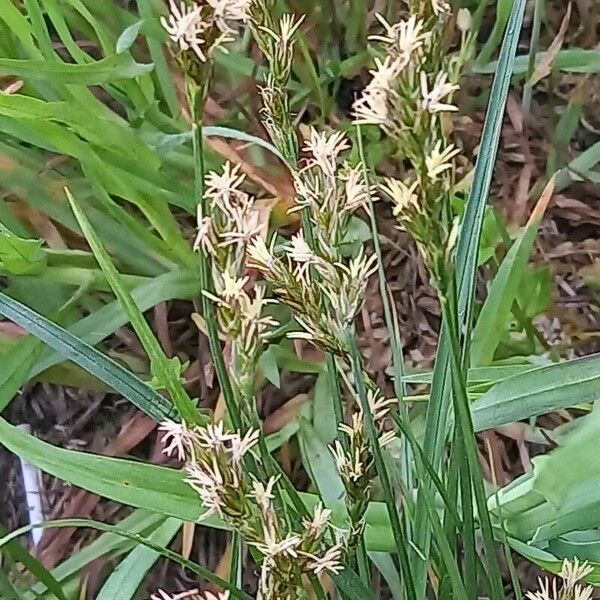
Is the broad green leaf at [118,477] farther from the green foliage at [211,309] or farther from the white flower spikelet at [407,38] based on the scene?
the white flower spikelet at [407,38]

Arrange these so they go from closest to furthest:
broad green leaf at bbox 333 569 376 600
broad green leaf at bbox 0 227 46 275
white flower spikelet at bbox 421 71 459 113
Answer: white flower spikelet at bbox 421 71 459 113
broad green leaf at bbox 333 569 376 600
broad green leaf at bbox 0 227 46 275

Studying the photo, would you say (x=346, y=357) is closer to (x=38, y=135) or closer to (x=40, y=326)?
(x=40, y=326)

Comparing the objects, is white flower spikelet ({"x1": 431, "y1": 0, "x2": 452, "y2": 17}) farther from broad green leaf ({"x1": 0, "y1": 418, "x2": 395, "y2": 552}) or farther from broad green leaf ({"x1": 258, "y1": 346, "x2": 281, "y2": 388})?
broad green leaf ({"x1": 258, "y1": 346, "x2": 281, "y2": 388})

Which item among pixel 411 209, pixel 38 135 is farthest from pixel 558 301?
pixel 411 209

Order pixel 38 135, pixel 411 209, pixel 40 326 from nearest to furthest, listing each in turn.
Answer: pixel 411 209, pixel 40 326, pixel 38 135

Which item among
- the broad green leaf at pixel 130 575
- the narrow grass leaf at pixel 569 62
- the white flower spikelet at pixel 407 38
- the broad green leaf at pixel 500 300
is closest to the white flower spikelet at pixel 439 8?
the white flower spikelet at pixel 407 38

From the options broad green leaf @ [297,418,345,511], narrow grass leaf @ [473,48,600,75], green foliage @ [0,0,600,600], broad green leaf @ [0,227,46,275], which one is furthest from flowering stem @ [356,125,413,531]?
narrow grass leaf @ [473,48,600,75]
